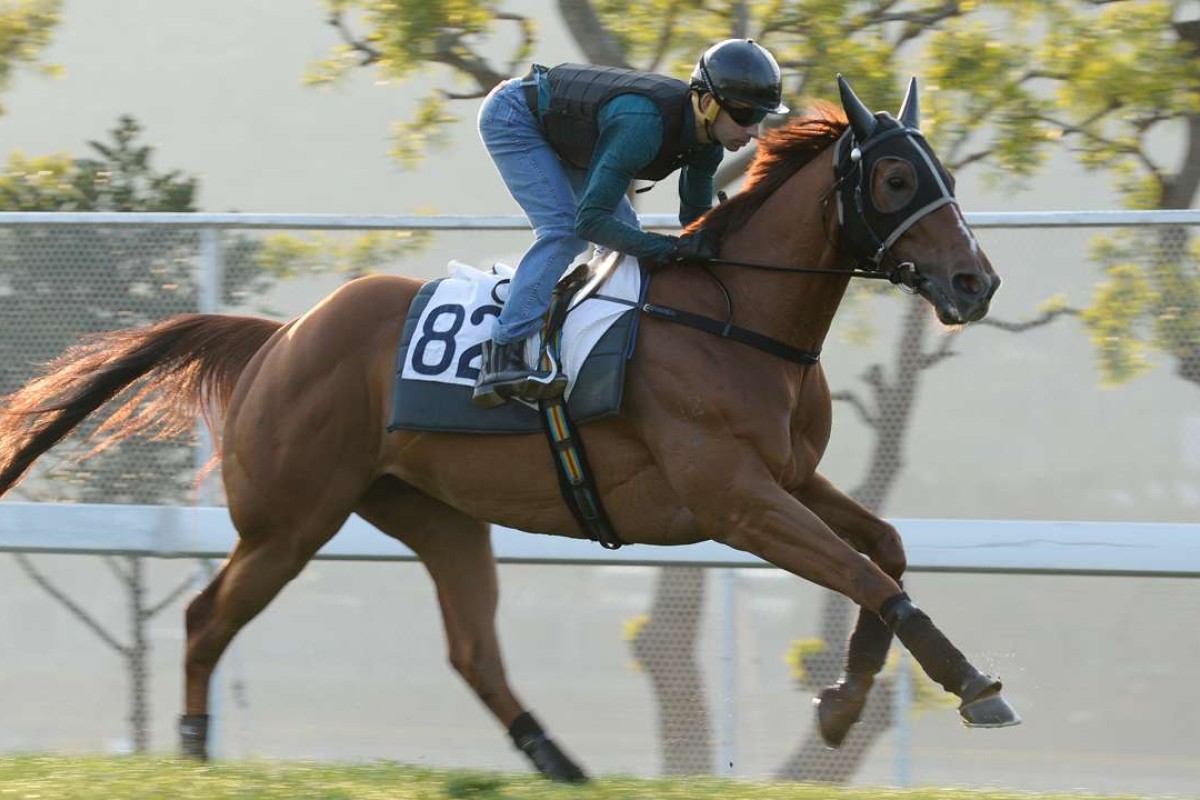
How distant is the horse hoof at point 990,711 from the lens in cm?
448

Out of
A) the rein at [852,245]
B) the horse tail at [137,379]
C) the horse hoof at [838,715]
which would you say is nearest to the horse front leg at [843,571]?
the horse hoof at [838,715]

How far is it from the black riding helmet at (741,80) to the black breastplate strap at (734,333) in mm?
583

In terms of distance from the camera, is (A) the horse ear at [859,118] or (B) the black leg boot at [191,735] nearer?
(A) the horse ear at [859,118]

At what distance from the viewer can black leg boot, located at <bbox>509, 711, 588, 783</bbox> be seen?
543 centimetres

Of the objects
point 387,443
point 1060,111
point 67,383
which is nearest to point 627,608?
point 387,443

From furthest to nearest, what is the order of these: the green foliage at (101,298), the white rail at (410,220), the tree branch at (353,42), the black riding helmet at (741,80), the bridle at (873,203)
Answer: the tree branch at (353,42) < the green foliage at (101,298) < the white rail at (410,220) < the black riding helmet at (741,80) < the bridle at (873,203)

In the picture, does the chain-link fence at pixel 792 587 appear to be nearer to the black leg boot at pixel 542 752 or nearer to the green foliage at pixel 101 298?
the green foliage at pixel 101 298

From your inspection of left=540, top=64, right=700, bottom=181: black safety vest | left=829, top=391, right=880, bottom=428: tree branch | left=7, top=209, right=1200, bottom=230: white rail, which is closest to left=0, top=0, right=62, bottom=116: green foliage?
left=7, top=209, right=1200, bottom=230: white rail

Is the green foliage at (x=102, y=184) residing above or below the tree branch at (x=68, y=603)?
above

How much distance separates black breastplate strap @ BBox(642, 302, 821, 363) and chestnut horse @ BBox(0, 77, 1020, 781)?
0.5 inches

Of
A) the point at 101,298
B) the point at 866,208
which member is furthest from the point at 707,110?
the point at 101,298

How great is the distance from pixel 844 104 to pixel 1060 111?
4.32 meters


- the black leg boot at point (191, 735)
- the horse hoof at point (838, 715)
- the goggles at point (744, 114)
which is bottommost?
the black leg boot at point (191, 735)

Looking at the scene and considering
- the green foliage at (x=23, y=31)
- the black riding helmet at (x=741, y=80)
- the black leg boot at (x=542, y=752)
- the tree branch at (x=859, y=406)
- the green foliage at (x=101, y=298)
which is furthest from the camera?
the green foliage at (x=23, y=31)
